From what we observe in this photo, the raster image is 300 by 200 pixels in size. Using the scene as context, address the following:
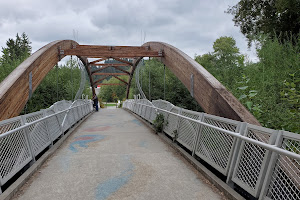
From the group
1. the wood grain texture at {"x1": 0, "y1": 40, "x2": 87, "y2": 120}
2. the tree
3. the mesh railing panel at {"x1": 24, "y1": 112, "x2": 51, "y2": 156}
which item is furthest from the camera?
the tree

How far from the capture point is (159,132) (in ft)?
24.0

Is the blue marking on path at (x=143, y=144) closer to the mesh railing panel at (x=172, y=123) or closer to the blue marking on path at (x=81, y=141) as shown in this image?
the mesh railing panel at (x=172, y=123)

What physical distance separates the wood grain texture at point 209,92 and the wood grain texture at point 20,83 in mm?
4084

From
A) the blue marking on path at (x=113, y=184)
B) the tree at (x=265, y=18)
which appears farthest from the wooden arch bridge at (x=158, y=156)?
the tree at (x=265, y=18)

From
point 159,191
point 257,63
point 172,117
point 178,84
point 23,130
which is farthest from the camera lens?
point 178,84

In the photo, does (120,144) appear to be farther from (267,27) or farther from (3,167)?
(267,27)

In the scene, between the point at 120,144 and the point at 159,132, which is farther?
the point at 159,132

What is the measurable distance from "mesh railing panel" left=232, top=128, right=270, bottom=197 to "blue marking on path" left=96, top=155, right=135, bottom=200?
148 cm

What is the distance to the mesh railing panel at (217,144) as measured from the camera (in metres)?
3.36

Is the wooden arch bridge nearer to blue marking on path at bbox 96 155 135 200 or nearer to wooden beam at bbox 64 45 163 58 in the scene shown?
blue marking on path at bbox 96 155 135 200

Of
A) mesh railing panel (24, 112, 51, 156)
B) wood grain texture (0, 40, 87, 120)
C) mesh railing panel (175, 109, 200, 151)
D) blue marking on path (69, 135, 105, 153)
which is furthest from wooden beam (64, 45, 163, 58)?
mesh railing panel (24, 112, 51, 156)

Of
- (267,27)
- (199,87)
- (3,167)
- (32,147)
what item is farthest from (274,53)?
(3,167)

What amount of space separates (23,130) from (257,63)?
8989 millimetres

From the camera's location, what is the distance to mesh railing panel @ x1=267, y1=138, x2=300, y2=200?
2.20 meters
